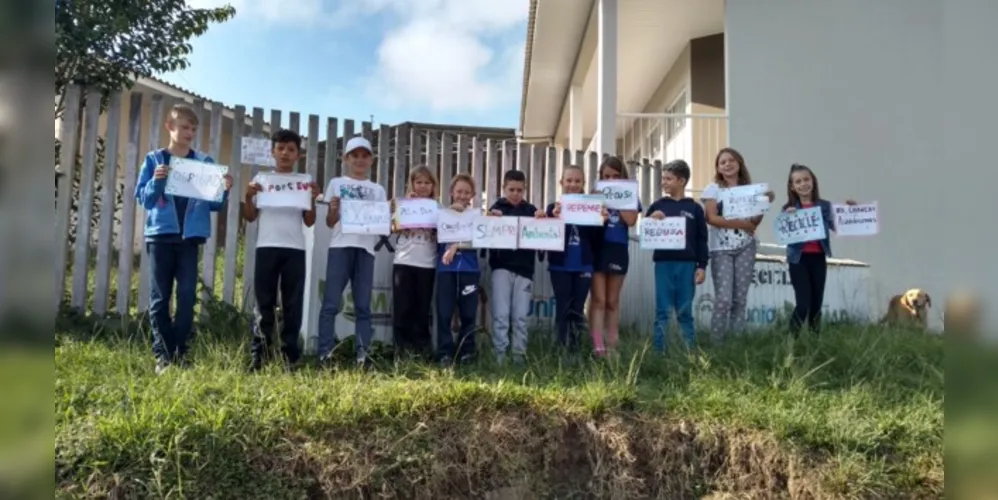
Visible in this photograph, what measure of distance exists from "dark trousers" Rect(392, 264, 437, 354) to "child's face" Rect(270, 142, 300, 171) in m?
1.12

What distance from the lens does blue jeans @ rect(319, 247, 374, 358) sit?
5.09 metres

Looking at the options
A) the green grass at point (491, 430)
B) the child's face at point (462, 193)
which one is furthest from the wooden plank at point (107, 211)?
the child's face at point (462, 193)

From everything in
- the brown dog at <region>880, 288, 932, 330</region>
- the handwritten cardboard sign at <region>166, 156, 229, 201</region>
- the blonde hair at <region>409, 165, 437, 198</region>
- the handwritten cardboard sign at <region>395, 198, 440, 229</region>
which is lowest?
the brown dog at <region>880, 288, 932, 330</region>

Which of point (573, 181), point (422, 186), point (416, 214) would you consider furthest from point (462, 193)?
point (573, 181)

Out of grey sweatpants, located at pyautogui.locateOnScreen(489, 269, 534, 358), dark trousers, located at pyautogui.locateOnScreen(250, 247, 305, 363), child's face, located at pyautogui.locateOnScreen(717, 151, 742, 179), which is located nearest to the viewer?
dark trousers, located at pyautogui.locateOnScreen(250, 247, 305, 363)

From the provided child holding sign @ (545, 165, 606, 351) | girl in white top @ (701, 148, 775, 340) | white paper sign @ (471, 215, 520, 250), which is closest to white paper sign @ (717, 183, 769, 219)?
girl in white top @ (701, 148, 775, 340)

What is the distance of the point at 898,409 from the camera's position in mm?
4258

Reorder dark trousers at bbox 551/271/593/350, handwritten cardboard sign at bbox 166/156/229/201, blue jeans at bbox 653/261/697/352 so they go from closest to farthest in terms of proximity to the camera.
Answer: handwritten cardboard sign at bbox 166/156/229/201, dark trousers at bbox 551/271/593/350, blue jeans at bbox 653/261/697/352

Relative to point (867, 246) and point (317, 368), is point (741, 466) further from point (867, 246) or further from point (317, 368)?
Result: point (867, 246)

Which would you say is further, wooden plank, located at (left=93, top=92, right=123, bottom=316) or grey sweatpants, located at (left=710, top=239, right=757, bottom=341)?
grey sweatpants, located at (left=710, top=239, right=757, bottom=341)

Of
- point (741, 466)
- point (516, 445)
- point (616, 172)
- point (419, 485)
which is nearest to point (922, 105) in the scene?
point (616, 172)

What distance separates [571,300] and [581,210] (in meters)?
0.73

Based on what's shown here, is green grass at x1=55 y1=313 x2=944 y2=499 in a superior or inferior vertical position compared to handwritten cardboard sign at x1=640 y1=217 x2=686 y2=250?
inferior

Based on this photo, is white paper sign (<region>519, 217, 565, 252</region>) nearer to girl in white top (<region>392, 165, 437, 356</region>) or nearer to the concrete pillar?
girl in white top (<region>392, 165, 437, 356</region>)
